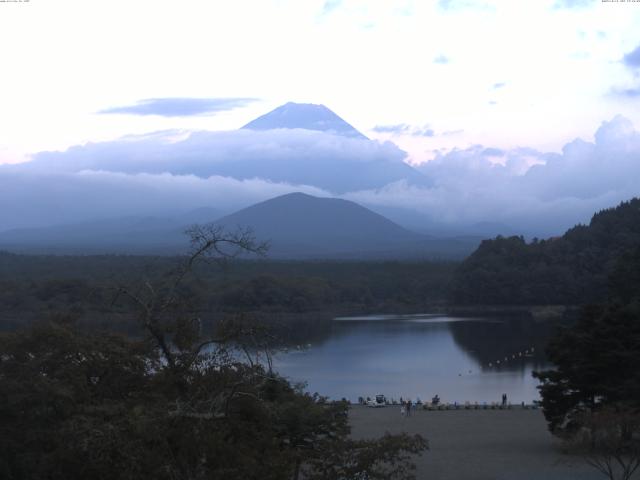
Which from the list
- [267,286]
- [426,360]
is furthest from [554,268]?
[426,360]

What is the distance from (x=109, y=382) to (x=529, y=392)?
47.0 feet

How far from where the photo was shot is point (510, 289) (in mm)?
42844

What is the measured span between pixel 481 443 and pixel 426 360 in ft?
39.8

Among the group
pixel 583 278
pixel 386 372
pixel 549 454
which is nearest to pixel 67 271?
pixel 583 278

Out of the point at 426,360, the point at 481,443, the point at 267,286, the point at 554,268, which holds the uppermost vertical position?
the point at 554,268

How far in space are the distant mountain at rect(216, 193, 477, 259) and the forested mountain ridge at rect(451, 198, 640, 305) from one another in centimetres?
5143

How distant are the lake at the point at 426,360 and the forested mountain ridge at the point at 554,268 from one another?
Answer: 21.4 ft

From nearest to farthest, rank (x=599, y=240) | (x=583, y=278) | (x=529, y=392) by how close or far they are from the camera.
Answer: (x=529, y=392), (x=583, y=278), (x=599, y=240)

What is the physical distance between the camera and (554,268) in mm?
42688

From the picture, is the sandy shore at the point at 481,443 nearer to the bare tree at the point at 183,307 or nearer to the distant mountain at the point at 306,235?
the bare tree at the point at 183,307

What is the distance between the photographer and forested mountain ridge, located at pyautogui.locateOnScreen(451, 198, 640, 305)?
4162 cm

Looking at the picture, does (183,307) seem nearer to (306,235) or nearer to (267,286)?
(267,286)

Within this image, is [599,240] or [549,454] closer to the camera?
[549,454]

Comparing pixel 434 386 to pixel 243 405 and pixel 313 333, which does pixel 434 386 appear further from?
pixel 243 405
